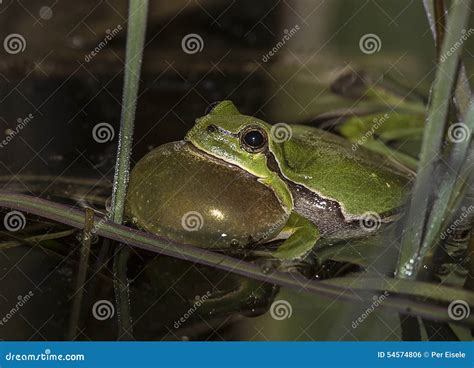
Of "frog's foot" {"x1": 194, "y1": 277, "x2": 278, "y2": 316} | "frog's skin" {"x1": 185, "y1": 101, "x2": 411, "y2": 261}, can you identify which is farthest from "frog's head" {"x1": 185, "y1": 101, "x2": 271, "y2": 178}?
"frog's foot" {"x1": 194, "y1": 277, "x2": 278, "y2": 316}

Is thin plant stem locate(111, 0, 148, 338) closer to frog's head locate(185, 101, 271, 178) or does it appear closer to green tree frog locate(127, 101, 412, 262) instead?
green tree frog locate(127, 101, 412, 262)

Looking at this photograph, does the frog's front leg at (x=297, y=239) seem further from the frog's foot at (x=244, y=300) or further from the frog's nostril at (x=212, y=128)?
the frog's nostril at (x=212, y=128)

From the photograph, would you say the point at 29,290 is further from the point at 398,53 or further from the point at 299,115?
the point at 398,53

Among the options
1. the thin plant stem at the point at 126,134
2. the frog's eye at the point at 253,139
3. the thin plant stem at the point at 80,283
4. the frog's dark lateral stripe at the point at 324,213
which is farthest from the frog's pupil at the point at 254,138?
the thin plant stem at the point at 80,283

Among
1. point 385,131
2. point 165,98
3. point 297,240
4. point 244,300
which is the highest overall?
point 165,98

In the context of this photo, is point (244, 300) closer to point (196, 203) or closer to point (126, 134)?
point (196, 203)

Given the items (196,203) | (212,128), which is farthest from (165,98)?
(196,203)
